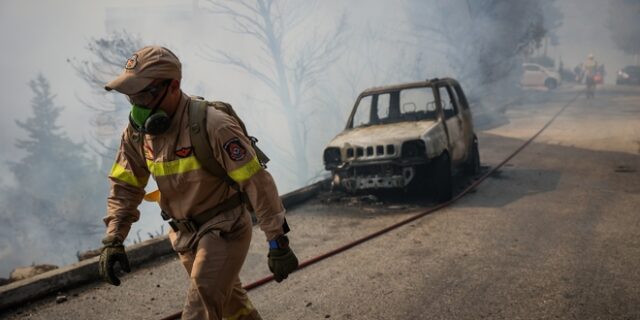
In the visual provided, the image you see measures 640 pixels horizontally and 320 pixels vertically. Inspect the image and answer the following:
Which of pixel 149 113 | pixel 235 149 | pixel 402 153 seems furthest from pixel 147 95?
pixel 402 153

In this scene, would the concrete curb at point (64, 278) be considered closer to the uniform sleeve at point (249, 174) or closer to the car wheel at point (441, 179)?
the uniform sleeve at point (249, 174)

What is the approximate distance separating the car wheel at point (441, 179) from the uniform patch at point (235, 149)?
16.8 feet

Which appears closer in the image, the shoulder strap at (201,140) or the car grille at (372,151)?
the shoulder strap at (201,140)

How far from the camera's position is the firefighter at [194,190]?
7.81 feet

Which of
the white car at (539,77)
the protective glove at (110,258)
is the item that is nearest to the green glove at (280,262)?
the protective glove at (110,258)

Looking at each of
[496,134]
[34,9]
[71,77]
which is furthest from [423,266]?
[71,77]

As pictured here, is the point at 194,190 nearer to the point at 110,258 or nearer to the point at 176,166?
the point at 176,166

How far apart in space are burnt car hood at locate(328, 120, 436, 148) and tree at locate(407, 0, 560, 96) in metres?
17.0

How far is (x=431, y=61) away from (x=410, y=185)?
18860mm

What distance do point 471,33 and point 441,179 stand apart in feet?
62.7

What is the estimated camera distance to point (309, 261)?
16.7 ft

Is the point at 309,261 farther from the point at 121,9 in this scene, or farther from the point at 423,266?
the point at 121,9

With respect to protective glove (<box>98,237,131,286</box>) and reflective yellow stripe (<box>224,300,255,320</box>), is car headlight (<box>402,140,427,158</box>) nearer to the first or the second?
reflective yellow stripe (<box>224,300,255,320</box>)

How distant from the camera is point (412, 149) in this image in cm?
702
